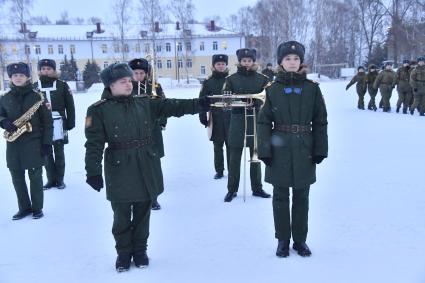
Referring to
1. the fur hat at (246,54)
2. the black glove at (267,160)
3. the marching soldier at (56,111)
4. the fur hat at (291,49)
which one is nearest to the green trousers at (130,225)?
the black glove at (267,160)

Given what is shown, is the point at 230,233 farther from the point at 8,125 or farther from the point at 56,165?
the point at 56,165

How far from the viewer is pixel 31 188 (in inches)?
206

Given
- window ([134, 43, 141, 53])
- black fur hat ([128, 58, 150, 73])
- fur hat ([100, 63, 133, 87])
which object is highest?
window ([134, 43, 141, 53])

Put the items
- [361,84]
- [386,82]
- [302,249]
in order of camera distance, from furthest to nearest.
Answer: [361,84] → [386,82] → [302,249]

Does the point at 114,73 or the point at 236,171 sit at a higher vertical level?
the point at 114,73

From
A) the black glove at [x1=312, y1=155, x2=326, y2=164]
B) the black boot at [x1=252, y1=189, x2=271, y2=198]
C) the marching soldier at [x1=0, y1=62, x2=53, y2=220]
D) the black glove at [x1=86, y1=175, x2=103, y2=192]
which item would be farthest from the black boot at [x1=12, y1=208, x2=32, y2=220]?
the black glove at [x1=312, y1=155, x2=326, y2=164]

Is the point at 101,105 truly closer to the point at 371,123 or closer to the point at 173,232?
the point at 173,232

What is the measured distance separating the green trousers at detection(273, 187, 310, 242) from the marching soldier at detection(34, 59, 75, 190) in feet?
12.4

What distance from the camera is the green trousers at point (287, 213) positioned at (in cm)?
396

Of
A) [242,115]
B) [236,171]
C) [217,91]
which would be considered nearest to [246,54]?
[242,115]

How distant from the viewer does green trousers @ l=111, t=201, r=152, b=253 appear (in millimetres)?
3750

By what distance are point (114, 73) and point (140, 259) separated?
5.53ft

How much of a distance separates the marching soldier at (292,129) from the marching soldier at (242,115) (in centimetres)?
167

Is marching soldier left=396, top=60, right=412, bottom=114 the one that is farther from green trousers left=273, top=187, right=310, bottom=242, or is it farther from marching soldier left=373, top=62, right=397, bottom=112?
green trousers left=273, top=187, right=310, bottom=242
